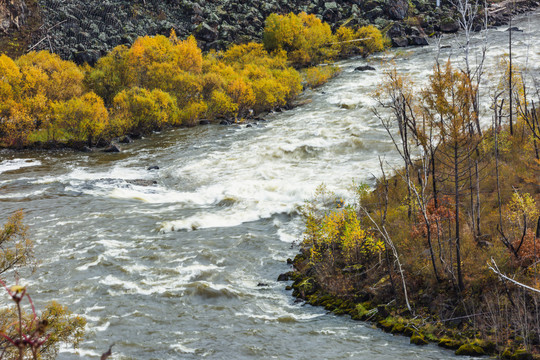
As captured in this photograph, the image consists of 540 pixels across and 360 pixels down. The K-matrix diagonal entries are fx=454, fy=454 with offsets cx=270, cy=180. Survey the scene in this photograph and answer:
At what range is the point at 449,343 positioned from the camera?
12422mm

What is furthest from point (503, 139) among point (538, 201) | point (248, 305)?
point (248, 305)

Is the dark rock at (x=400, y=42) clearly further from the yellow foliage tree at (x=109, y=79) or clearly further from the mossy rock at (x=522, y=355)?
the mossy rock at (x=522, y=355)

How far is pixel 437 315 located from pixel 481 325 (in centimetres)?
132

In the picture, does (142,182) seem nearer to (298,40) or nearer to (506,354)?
(506,354)

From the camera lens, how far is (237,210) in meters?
25.1

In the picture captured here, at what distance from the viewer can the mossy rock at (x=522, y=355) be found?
36.4 ft

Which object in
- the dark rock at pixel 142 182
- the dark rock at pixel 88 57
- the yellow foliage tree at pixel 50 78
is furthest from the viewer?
the dark rock at pixel 88 57

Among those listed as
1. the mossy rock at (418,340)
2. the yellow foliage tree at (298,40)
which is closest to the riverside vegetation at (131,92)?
the yellow foliage tree at (298,40)

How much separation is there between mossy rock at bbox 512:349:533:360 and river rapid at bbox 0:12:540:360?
155 cm

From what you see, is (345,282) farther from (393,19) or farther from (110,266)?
(393,19)

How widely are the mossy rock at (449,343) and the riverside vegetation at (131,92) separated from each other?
33281 millimetres

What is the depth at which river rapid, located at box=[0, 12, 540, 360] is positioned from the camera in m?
13.9

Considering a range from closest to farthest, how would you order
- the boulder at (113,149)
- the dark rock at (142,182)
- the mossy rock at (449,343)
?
the mossy rock at (449,343) < the dark rock at (142,182) < the boulder at (113,149)

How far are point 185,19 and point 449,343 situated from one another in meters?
81.9
